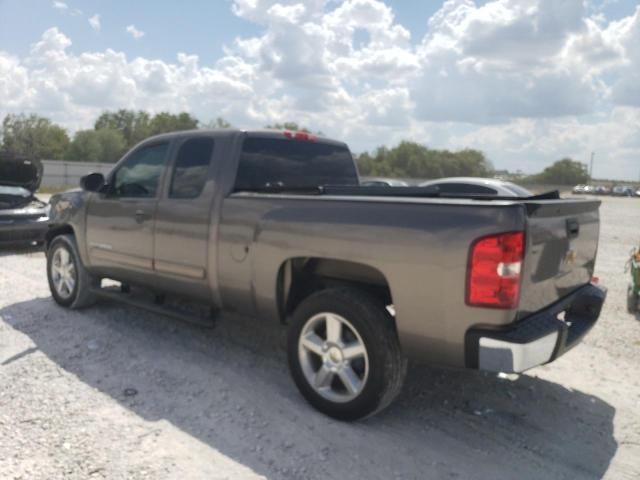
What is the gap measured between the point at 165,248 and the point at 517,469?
3.10 metres

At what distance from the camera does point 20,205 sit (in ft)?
32.6

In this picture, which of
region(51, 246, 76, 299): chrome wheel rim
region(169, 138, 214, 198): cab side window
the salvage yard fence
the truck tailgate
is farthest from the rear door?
the salvage yard fence

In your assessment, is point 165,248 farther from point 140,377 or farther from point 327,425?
point 327,425

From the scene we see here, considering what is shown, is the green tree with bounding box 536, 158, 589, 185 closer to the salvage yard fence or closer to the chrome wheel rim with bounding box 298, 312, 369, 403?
the salvage yard fence

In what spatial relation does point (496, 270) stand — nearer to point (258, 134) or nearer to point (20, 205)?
point (258, 134)

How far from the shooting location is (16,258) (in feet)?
30.4

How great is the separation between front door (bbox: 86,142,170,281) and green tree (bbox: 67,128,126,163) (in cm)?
6752

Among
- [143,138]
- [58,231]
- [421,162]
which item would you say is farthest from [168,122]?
[58,231]

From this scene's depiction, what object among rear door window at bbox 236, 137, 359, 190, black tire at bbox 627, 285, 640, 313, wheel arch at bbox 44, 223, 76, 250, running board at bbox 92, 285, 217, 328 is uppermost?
rear door window at bbox 236, 137, 359, 190

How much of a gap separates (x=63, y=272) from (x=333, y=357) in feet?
12.4

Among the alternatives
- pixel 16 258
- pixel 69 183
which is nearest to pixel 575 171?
pixel 69 183

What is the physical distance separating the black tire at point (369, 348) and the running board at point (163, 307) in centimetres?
119

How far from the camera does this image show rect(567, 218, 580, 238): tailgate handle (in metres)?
3.45

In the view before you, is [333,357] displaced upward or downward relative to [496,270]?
downward
